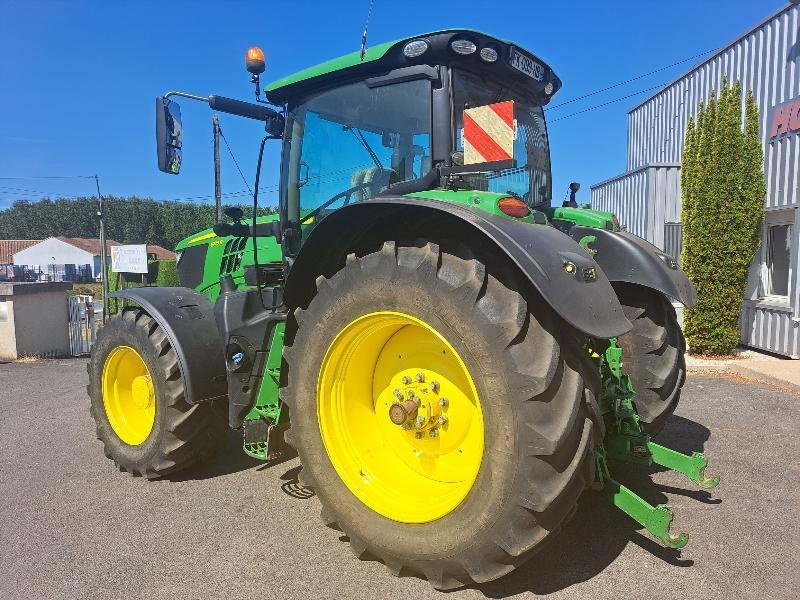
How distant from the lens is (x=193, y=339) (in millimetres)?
3547

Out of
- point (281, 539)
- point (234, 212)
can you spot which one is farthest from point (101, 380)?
point (281, 539)

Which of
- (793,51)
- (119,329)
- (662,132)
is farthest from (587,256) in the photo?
(662,132)

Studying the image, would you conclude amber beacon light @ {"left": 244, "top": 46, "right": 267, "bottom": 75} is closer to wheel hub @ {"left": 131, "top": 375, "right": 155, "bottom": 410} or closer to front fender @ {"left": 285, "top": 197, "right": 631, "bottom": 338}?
front fender @ {"left": 285, "top": 197, "right": 631, "bottom": 338}

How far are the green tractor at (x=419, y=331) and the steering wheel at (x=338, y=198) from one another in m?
0.02

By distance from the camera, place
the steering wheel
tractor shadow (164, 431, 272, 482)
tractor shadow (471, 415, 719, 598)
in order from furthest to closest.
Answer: tractor shadow (164, 431, 272, 482), the steering wheel, tractor shadow (471, 415, 719, 598)

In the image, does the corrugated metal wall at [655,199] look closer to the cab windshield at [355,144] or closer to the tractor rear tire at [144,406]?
the cab windshield at [355,144]

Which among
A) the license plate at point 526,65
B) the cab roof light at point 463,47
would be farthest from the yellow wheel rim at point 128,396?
the license plate at point 526,65

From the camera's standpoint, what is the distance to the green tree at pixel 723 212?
8.11m

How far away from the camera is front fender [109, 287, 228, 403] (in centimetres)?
348

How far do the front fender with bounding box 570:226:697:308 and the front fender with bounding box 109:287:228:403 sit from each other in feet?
7.71

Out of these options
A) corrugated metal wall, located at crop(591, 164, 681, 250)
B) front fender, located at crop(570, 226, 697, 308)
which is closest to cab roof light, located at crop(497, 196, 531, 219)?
front fender, located at crop(570, 226, 697, 308)

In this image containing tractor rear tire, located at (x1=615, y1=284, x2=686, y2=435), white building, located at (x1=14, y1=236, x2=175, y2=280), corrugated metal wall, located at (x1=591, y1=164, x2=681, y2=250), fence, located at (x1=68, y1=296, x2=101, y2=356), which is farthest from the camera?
white building, located at (x1=14, y1=236, x2=175, y2=280)

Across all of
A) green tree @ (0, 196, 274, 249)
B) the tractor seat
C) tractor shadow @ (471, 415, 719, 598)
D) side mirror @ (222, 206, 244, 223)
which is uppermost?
green tree @ (0, 196, 274, 249)

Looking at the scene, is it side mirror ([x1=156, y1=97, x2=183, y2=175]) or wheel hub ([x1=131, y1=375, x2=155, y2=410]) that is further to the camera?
wheel hub ([x1=131, y1=375, x2=155, y2=410])
